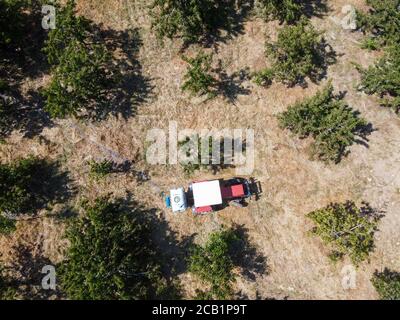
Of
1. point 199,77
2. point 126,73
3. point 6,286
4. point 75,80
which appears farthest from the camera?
point 126,73

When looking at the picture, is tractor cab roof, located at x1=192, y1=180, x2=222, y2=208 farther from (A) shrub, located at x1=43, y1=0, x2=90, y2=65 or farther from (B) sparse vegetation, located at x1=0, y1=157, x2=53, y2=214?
(A) shrub, located at x1=43, y1=0, x2=90, y2=65

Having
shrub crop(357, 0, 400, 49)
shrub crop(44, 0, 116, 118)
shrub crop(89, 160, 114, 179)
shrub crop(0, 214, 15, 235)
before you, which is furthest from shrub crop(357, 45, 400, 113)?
shrub crop(0, 214, 15, 235)

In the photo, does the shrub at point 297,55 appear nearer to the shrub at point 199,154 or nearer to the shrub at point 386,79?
the shrub at point 386,79

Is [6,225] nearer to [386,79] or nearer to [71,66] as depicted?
[71,66]

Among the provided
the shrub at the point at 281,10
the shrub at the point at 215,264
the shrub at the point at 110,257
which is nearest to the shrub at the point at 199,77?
the shrub at the point at 281,10

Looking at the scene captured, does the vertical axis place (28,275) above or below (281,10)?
below

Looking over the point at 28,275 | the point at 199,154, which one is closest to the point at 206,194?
the point at 199,154

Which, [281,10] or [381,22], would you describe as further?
[281,10]
